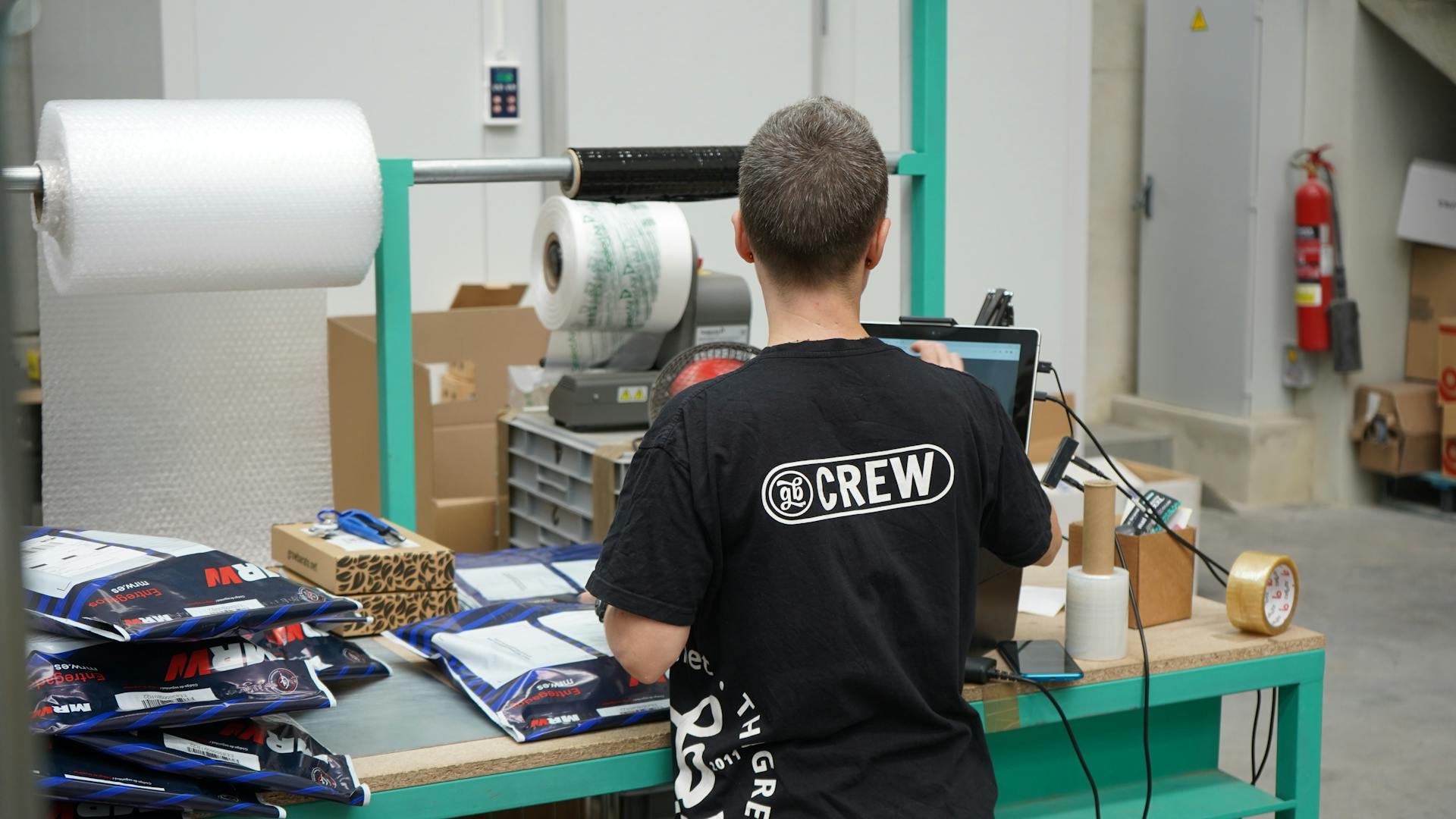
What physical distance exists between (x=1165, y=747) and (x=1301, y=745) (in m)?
0.16

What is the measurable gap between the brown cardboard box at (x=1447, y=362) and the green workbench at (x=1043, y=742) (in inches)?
151

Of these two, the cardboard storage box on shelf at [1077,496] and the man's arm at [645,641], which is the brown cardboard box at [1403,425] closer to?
the cardboard storage box on shelf at [1077,496]

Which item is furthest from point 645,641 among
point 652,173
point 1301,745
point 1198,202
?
point 1198,202

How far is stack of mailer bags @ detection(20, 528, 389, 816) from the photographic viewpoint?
1140 millimetres

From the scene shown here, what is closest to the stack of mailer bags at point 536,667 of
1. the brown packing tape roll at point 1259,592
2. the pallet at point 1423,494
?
the brown packing tape roll at point 1259,592

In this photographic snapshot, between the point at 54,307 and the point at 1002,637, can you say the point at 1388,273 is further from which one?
the point at 54,307

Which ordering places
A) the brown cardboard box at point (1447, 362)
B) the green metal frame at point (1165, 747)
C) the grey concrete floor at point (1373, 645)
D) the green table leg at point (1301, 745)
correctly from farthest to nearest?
the brown cardboard box at point (1447, 362) < the grey concrete floor at point (1373, 645) < the green table leg at point (1301, 745) < the green metal frame at point (1165, 747)

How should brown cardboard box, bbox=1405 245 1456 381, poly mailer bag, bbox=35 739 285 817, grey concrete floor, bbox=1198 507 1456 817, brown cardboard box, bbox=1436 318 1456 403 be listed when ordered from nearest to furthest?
poly mailer bag, bbox=35 739 285 817 → grey concrete floor, bbox=1198 507 1456 817 → brown cardboard box, bbox=1436 318 1456 403 → brown cardboard box, bbox=1405 245 1456 381

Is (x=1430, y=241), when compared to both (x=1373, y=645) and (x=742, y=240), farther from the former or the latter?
(x=742, y=240)

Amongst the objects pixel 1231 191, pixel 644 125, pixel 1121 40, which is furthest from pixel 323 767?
pixel 1121 40

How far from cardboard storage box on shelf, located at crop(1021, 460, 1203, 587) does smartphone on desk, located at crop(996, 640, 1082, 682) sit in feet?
0.34

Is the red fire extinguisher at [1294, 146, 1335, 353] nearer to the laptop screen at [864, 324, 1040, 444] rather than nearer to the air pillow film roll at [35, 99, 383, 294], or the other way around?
the laptop screen at [864, 324, 1040, 444]

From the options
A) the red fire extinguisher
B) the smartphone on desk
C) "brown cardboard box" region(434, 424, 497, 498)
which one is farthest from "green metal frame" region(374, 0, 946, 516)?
the red fire extinguisher

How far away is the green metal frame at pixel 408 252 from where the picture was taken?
1.75 m
